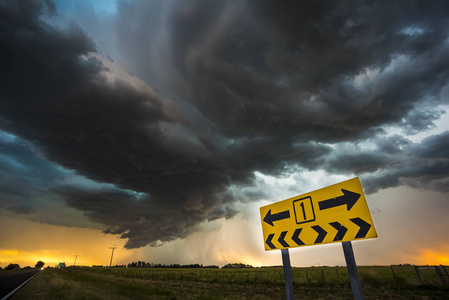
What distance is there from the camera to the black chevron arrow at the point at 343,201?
5.40 metres

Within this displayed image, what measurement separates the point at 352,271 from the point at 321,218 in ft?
4.55

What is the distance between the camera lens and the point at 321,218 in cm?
597

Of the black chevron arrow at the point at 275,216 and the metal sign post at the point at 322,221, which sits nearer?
the metal sign post at the point at 322,221

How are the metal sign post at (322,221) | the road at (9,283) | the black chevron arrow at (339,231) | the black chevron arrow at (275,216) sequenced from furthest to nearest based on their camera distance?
the road at (9,283), the black chevron arrow at (275,216), the black chevron arrow at (339,231), the metal sign post at (322,221)

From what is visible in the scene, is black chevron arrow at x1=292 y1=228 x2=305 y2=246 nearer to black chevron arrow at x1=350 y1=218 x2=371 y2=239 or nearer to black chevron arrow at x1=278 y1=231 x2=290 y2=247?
black chevron arrow at x1=278 y1=231 x2=290 y2=247

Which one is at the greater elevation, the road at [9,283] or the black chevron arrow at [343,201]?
the black chevron arrow at [343,201]

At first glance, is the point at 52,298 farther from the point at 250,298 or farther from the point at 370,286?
the point at 370,286

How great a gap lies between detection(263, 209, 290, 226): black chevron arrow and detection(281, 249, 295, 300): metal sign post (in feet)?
3.40

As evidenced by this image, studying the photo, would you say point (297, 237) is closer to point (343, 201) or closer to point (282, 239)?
point (282, 239)

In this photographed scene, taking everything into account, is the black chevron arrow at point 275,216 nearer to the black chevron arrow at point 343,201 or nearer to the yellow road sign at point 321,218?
the yellow road sign at point 321,218

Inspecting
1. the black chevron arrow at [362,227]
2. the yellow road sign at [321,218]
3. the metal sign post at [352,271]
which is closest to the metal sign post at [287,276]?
the yellow road sign at [321,218]

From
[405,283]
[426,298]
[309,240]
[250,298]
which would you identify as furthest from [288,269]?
[405,283]

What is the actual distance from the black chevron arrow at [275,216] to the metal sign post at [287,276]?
3.40ft

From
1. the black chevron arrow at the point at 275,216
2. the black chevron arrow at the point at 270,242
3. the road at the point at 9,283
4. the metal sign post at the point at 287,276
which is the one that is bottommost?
the road at the point at 9,283
